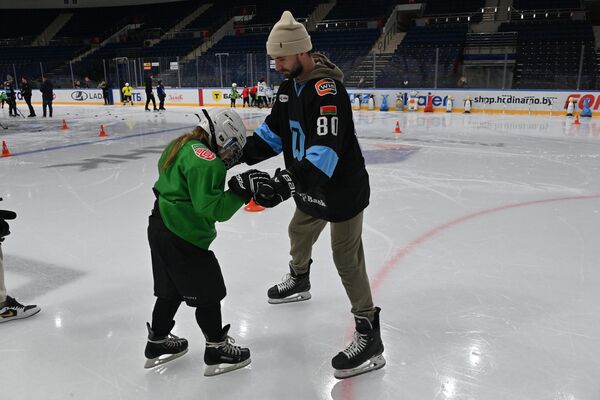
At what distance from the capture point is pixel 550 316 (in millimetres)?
2758

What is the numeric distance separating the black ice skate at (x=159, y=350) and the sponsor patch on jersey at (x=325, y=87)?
4.34 feet

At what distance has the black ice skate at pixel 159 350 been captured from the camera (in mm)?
2322

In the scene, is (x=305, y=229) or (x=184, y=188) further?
(x=305, y=229)

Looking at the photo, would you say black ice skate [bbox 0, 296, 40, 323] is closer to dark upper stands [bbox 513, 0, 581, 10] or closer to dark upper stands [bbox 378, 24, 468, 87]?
dark upper stands [bbox 378, 24, 468, 87]

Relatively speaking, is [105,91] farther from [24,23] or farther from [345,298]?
[345,298]

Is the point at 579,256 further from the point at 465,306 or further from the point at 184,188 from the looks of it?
the point at 184,188

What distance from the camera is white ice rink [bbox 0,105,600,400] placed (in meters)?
2.20

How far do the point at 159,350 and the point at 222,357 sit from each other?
31cm

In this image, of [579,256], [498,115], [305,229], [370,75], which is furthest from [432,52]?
[305,229]

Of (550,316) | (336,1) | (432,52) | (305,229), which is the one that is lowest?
(550,316)

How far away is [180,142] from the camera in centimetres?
196

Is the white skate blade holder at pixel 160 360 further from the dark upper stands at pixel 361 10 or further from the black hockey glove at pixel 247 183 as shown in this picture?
the dark upper stands at pixel 361 10

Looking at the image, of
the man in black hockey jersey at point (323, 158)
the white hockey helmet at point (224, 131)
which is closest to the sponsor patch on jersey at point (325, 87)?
the man in black hockey jersey at point (323, 158)

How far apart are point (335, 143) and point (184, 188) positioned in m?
0.62
